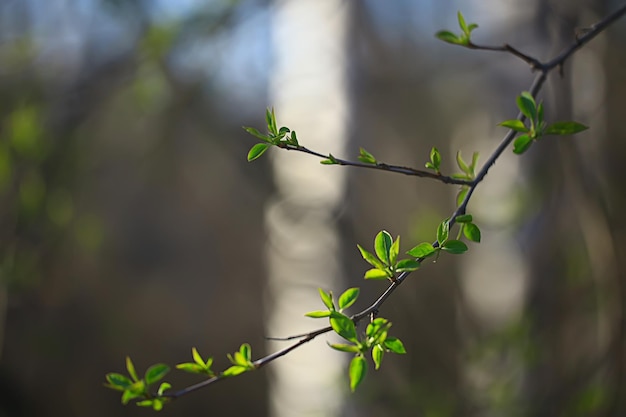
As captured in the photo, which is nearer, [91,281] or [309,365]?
[309,365]

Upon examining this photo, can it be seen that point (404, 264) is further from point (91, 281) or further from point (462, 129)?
point (462, 129)

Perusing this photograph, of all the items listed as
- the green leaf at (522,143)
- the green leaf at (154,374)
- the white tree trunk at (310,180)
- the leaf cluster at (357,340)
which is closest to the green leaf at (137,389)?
the green leaf at (154,374)

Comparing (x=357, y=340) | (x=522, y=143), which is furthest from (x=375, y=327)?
(x=522, y=143)

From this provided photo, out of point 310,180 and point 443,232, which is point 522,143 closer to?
point 443,232

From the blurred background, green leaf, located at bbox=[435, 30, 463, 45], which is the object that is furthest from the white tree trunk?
green leaf, located at bbox=[435, 30, 463, 45]

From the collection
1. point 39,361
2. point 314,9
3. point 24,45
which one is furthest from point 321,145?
point 39,361

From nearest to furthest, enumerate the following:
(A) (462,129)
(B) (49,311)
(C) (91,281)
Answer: (B) (49,311) < (C) (91,281) < (A) (462,129)

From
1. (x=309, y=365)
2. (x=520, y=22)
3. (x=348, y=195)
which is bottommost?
(x=309, y=365)
